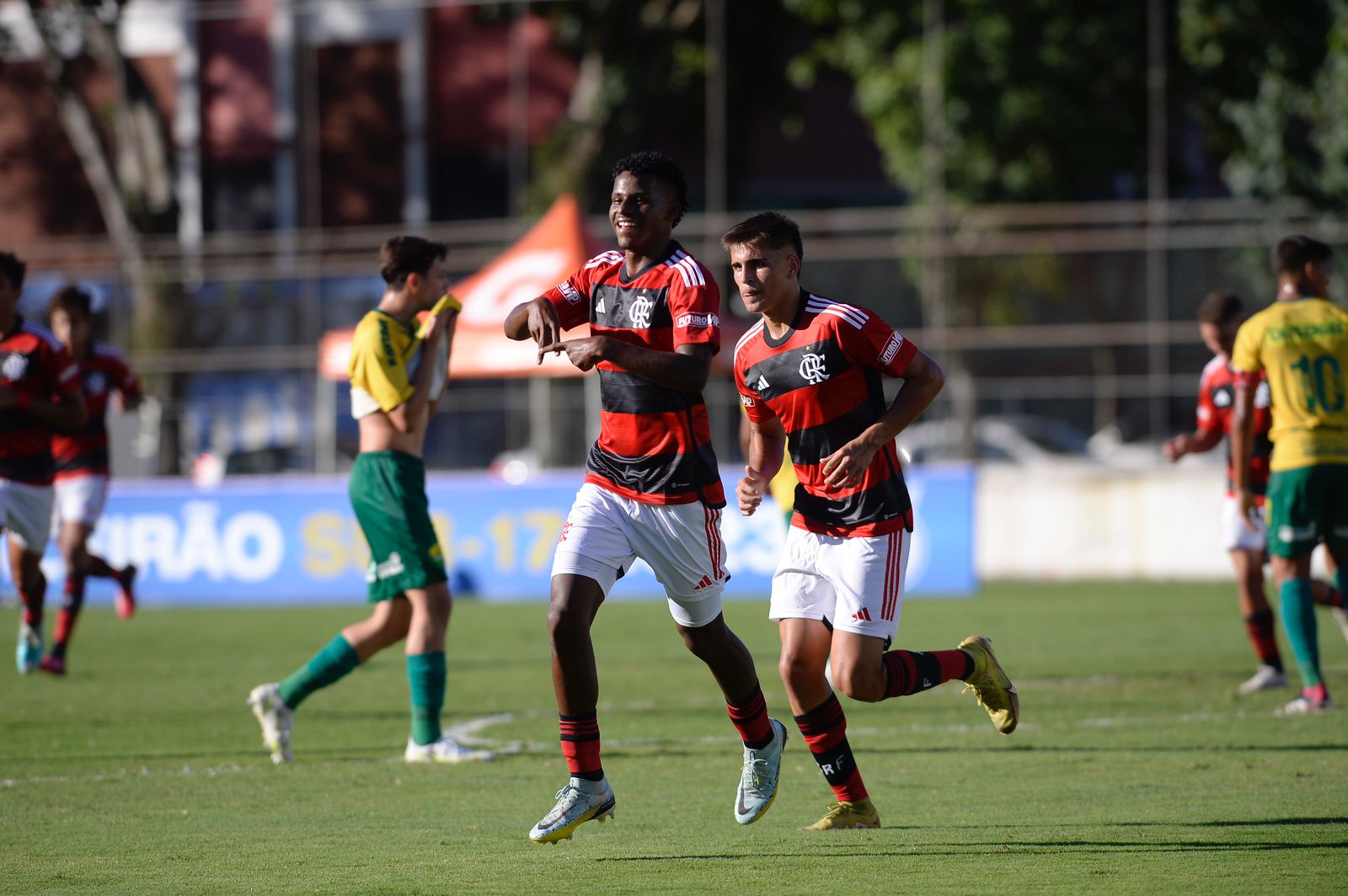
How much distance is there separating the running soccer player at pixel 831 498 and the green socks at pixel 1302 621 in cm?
348

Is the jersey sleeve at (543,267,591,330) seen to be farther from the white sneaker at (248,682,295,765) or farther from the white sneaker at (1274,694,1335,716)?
the white sneaker at (1274,694,1335,716)

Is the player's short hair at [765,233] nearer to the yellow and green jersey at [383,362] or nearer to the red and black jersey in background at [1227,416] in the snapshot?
the yellow and green jersey at [383,362]

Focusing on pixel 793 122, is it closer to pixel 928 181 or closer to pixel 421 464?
pixel 928 181

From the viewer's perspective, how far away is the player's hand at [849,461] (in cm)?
589

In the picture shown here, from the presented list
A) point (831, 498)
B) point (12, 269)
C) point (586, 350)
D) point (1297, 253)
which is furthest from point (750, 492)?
point (12, 269)

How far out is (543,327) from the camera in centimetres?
607

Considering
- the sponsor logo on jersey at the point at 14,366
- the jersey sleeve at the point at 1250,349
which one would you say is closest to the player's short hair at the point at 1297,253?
the jersey sleeve at the point at 1250,349

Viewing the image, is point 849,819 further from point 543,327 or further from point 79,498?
point 79,498

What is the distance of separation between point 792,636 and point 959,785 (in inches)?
56.1

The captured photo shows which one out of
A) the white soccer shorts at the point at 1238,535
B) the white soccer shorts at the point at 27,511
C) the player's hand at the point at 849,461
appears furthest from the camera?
the white soccer shorts at the point at 27,511

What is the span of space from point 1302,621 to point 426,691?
4548 millimetres

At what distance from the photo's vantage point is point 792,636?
20.5 feet

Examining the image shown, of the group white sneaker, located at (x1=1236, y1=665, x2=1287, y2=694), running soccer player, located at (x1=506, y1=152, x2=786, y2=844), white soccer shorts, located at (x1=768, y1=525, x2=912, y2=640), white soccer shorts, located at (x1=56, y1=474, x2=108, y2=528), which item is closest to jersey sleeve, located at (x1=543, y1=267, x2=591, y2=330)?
running soccer player, located at (x1=506, y1=152, x2=786, y2=844)

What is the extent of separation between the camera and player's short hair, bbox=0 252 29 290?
998cm
